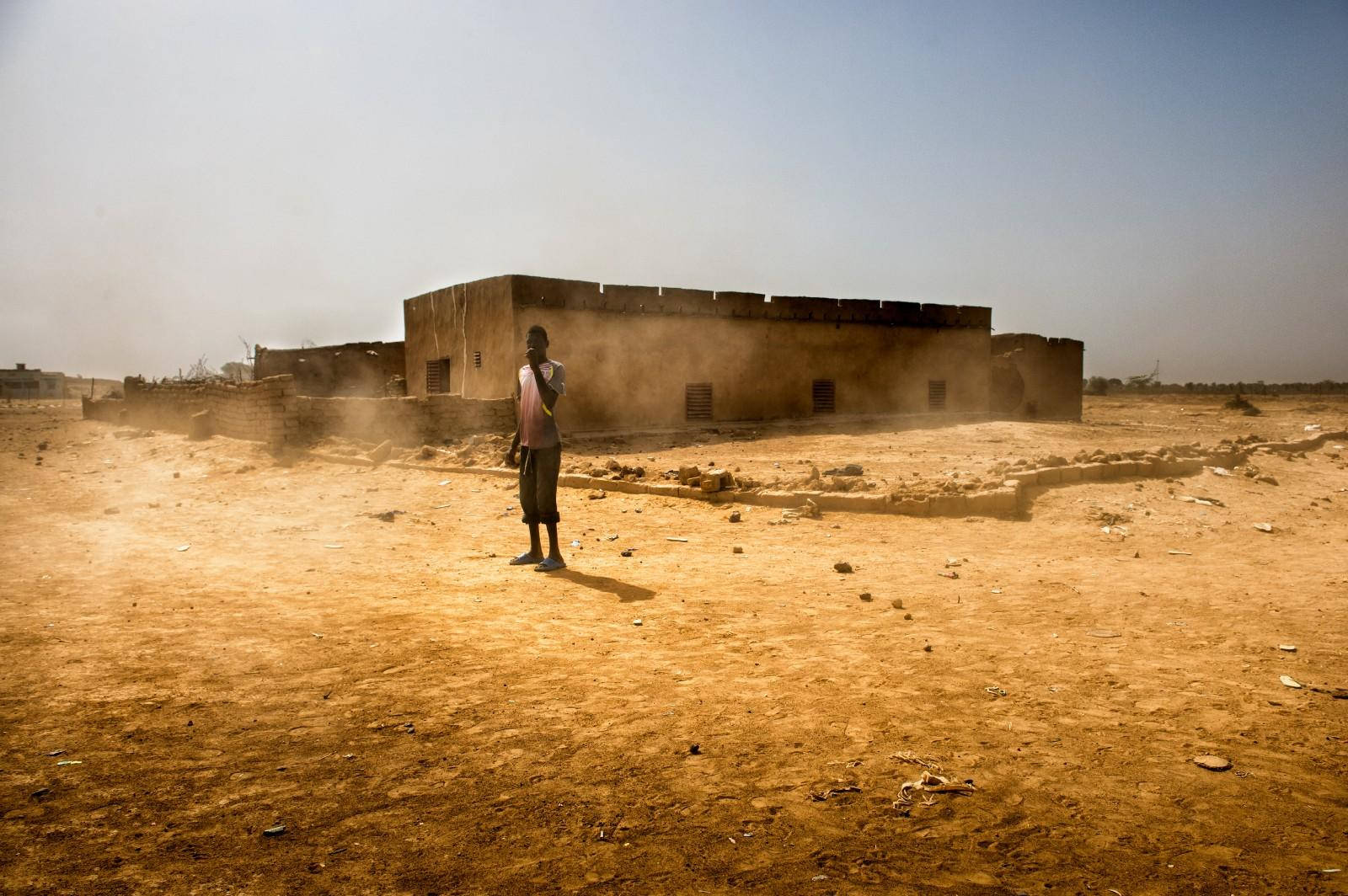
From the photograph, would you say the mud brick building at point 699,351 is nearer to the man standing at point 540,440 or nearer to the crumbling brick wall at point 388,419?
the crumbling brick wall at point 388,419

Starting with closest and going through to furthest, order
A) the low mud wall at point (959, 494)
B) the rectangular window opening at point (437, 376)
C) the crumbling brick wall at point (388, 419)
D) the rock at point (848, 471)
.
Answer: the low mud wall at point (959, 494) < the rock at point (848, 471) < the crumbling brick wall at point (388, 419) < the rectangular window opening at point (437, 376)

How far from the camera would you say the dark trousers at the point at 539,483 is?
5.71 meters

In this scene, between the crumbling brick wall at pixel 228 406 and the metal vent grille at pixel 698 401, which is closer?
the crumbling brick wall at pixel 228 406

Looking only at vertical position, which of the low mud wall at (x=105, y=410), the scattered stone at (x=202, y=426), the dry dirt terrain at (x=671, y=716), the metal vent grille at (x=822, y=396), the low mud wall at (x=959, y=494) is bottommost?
the dry dirt terrain at (x=671, y=716)

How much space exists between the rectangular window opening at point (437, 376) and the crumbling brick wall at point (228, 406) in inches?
154

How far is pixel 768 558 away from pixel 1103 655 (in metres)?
2.80

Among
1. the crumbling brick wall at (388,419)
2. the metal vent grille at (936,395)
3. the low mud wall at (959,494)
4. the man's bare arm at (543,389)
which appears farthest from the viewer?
the metal vent grille at (936,395)

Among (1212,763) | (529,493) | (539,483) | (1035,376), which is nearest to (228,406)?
(529,493)

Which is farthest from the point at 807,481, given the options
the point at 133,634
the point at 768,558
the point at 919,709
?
the point at 133,634

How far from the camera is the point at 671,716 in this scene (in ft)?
9.86

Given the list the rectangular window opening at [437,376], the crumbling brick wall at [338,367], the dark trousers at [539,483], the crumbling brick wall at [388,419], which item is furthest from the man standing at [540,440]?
the crumbling brick wall at [338,367]

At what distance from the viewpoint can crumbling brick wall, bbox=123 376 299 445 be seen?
12.3 meters

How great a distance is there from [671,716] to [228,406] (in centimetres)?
1369

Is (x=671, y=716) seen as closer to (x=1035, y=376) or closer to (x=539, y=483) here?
(x=539, y=483)
